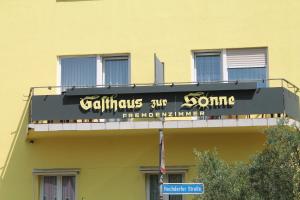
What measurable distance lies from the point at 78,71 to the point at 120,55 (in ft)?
4.26

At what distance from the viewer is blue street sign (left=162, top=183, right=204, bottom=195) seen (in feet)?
42.9

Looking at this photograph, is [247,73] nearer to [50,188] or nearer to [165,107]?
[165,107]

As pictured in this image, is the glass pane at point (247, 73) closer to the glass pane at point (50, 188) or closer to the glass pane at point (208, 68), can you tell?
the glass pane at point (208, 68)

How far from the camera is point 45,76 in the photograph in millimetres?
18422

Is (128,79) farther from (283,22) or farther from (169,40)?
(283,22)

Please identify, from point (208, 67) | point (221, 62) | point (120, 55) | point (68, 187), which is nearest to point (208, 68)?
point (208, 67)

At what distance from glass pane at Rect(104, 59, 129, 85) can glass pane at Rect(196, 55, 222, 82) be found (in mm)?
2059

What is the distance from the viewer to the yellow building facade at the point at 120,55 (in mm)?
17438

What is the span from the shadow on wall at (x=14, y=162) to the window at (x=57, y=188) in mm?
709

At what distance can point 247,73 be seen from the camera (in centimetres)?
1783

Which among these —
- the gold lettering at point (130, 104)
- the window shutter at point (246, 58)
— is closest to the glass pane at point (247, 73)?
the window shutter at point (246, 58)

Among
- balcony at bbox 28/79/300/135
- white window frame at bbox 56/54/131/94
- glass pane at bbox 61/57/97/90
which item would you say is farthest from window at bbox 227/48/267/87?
glass pane at bbox 61/57/97/90

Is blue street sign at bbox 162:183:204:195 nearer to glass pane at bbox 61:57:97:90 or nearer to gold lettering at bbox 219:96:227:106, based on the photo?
gold lettering at bbox 219:96:227:106

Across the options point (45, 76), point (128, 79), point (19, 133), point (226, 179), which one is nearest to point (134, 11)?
point (128, 79)
